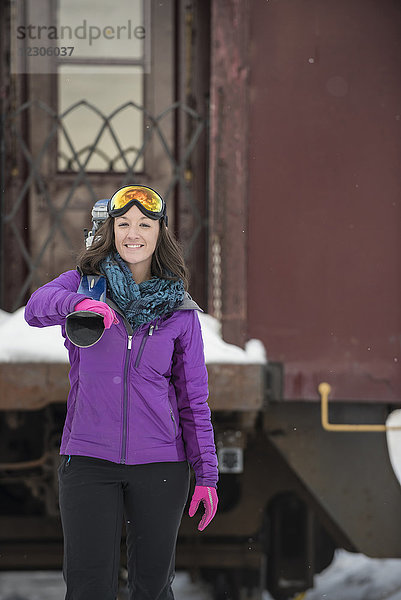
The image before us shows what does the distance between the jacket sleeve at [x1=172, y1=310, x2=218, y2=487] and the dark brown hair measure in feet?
0.48

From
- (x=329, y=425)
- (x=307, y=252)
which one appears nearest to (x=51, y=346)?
(x=307, y=252)

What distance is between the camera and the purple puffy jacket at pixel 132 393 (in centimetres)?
176

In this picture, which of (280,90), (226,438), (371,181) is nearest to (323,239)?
(371,181)

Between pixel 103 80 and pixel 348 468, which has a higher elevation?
pixel 103 80

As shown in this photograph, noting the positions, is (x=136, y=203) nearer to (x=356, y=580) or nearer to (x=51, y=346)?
(x=51, y=346)

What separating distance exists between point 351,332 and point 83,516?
6.16ft

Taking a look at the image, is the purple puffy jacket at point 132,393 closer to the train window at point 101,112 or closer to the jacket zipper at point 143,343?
the jacket zipper at point 143,343

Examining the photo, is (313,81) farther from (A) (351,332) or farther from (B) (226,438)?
(B) (226,438)

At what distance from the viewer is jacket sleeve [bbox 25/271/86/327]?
1.70 metres

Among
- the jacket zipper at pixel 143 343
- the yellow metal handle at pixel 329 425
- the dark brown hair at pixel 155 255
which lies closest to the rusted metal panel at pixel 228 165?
the yellow metal handle at pixel 329 425

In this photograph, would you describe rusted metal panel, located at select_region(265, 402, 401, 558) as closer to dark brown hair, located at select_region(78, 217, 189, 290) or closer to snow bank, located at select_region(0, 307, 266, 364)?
snow bank, located at select_region(0, 307, 266, 364)

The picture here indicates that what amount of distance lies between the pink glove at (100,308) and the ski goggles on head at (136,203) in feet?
1.06

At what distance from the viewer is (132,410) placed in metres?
1.78

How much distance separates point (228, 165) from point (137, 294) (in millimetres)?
1492
